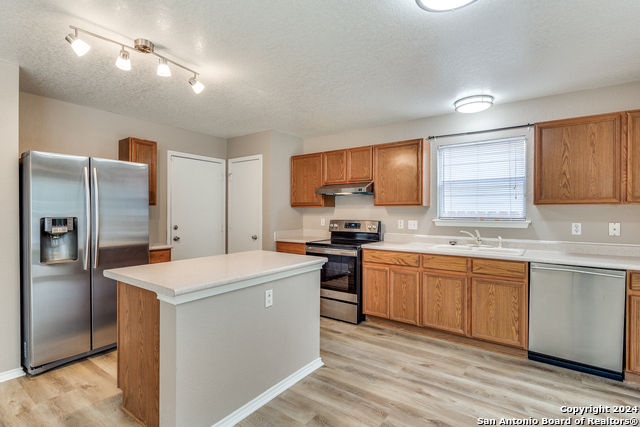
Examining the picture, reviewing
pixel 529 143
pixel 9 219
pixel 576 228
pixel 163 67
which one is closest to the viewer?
pixel 163 67

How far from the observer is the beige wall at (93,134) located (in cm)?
313

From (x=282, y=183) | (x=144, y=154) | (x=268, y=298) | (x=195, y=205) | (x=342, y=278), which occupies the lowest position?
(x=342, y=278)

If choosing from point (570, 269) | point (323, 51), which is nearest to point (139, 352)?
point (323, 51)

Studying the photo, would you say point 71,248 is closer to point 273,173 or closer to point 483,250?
point 273,173

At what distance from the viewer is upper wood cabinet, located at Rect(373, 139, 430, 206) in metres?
3.69

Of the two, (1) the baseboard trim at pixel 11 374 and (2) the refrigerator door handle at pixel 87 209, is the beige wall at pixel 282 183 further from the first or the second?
(1) the baseboard trim at pixel 11 374

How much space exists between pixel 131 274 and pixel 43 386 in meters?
1.41

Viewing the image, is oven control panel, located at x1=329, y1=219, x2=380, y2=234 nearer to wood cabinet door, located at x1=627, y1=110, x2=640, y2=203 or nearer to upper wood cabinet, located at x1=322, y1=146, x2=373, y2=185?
upper wood cabinet, located at x1=322, y1=146, x2=373, y2=185

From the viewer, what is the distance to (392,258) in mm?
3482

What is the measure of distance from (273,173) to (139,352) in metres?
3.05

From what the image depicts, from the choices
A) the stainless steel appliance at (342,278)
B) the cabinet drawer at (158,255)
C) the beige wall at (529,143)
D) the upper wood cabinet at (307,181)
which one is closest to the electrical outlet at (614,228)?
the beige wall at (529,143)

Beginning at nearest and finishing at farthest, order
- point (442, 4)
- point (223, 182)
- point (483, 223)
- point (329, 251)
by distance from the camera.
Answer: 1. point (442, 4)
2. point (483, 223)
3. point (329, 251)
4. point (223, 182)

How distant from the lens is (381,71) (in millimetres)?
2639

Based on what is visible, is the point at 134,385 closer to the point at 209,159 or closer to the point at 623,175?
the point at 209,159
